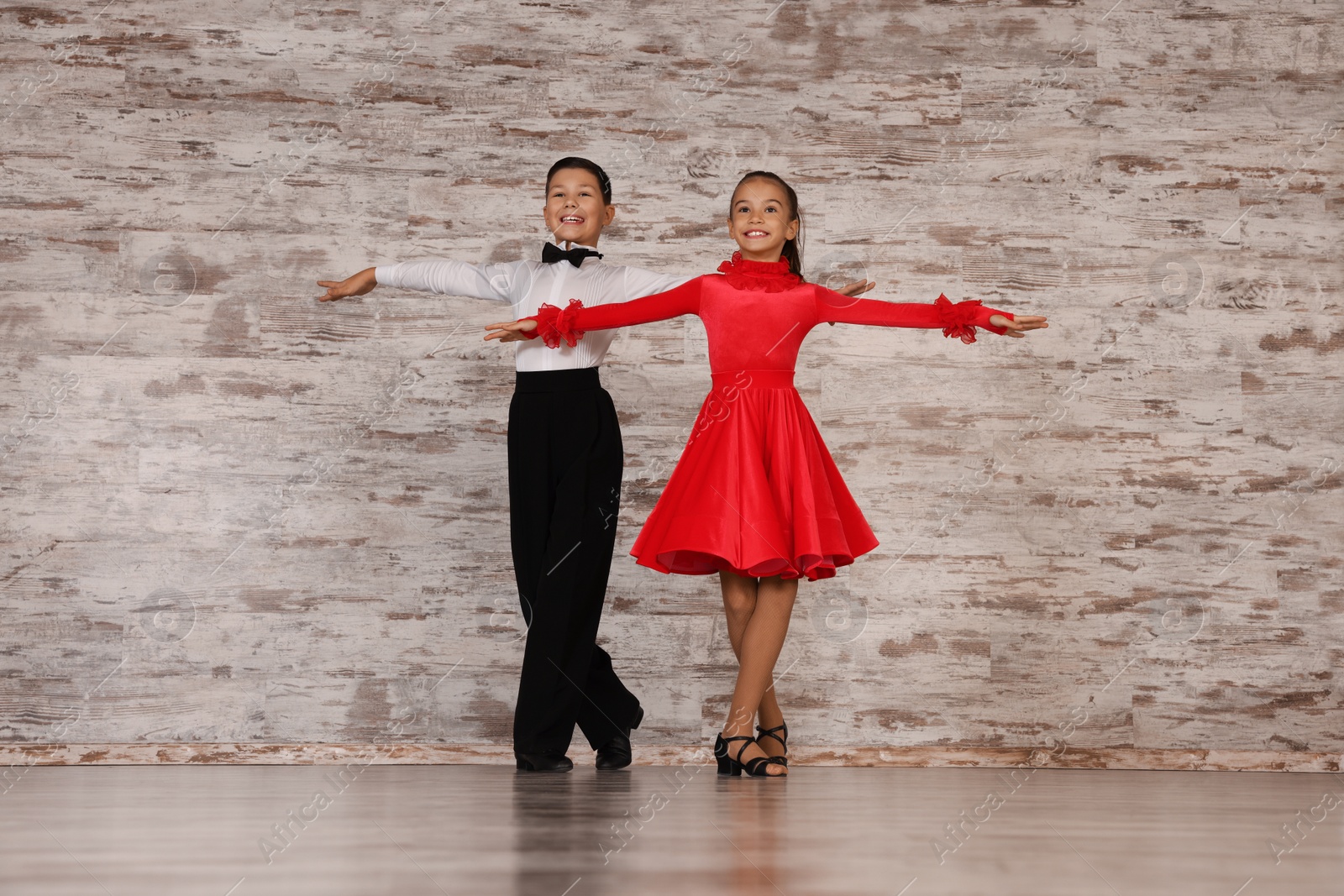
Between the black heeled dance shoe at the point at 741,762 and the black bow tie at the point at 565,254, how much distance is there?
3.85 ft

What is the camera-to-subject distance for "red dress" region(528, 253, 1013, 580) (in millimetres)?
2369

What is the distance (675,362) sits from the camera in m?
3.36

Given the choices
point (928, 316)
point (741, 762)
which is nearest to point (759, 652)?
point (741, 762)

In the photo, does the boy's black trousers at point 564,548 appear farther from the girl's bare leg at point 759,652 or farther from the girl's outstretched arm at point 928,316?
the girl's outstretched arm at point 928,316

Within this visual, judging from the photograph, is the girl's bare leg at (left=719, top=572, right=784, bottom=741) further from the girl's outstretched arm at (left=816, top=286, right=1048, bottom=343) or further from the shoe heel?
the girl's outstretched arm at (left=816, top=286, right=1048, bottom=343)

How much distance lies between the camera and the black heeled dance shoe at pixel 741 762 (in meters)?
2.42

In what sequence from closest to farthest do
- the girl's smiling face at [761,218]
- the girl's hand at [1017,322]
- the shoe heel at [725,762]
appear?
the girl's hand at [1017,322]
the shoe heel at [725,762]
the girl's smiling face at [761,218]

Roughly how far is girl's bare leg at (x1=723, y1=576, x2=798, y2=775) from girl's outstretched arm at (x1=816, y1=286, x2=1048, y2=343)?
2.02ft

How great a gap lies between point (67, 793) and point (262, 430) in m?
1.34

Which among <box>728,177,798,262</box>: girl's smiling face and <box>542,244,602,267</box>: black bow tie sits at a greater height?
<box>728,177,798,262</box>: girl's smiling face

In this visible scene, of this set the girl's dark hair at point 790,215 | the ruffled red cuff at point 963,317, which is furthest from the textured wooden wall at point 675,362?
the ruffled red cuff at point 963,317

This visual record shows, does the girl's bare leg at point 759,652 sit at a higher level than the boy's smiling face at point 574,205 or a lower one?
lower

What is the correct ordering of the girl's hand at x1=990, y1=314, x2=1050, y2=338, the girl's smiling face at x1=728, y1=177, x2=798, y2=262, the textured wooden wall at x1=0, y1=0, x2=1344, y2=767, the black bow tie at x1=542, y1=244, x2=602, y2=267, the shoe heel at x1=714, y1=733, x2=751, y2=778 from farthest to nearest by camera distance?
the textured wooden wall at x1=0, y1=0, x2=1344, y2=767, the black bow tie at x1=542, y1=244, x2=602, y2=267, the girl's smiling face at x1=728, y1=177, x2=798, y2=262, the shoe heel at x1=714, y1=733, x2=751, y2=778, the girl's hand at x1=990, y1=314, x2=1050, y2=338

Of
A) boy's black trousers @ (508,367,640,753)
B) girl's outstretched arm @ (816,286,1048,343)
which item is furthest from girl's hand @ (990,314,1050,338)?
boy's black trousers @ (508,367,640,753)
